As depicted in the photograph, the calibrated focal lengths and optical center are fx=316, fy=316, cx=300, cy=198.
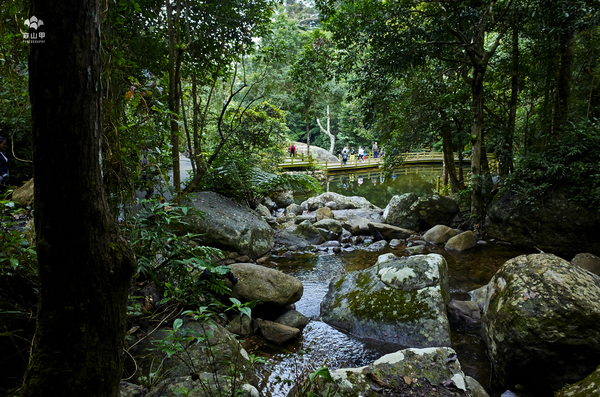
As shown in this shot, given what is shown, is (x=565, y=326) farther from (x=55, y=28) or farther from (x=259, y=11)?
(x=259, y=11)

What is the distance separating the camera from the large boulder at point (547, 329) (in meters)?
2.52

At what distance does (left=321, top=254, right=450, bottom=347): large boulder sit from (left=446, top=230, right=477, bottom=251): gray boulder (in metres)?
2.96

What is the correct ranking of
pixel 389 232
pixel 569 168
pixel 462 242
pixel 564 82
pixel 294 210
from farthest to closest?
1. pixel 294 210
2. pixel 389 232
3. pixel 462 242
4. pixel 564 82
5. pixel 569 168

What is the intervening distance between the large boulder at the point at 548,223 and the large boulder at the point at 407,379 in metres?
4.96

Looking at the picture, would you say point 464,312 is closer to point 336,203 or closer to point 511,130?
point 511,130

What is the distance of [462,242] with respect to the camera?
6750 millimetres

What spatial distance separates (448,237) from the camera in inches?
285

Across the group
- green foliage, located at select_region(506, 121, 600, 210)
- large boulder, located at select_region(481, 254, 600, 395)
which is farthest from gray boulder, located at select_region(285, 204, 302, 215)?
large boulder, located at select_region(481, 254, 600, 395)

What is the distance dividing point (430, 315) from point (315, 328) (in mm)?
1340

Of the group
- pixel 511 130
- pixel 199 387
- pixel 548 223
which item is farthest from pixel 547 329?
pixel 511 130

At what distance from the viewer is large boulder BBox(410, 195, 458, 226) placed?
8.19m

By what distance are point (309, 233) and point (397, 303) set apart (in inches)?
158

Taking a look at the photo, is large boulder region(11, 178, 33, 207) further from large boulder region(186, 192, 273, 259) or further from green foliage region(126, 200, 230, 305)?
green foliage region(126, 200, 230, 305)

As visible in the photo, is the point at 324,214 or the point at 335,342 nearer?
the point at 335,342
